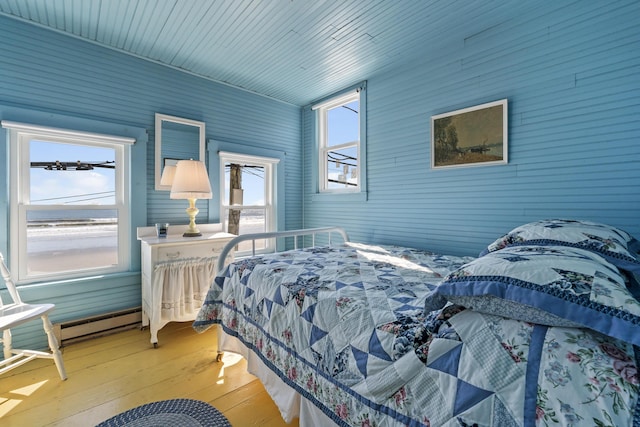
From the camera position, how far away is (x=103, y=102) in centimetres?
262

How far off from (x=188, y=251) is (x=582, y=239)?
2769 mm

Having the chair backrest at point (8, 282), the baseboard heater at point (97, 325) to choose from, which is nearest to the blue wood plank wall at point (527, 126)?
the baseboard heater at point (97, 325)

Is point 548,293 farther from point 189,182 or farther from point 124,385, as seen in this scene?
point 189,182

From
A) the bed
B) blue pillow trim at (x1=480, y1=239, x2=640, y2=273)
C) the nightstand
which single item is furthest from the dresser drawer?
blue pillow trim at (x1=480, y1=239, x2=640, y2=273)

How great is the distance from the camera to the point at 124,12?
7.22ft

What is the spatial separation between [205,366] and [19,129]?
2.41 m

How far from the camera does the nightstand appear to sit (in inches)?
95.9

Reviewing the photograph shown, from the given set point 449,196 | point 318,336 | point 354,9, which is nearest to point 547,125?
point 449,196

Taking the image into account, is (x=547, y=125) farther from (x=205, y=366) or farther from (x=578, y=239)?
(x=205, y=366)

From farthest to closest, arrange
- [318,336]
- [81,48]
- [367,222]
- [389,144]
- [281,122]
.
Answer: [281,122] < [367,222] < [389,144] < [81,48] < [318,336]

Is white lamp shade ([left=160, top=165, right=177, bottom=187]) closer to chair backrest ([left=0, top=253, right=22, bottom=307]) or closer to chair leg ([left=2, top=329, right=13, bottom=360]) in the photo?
chair backrest ([left=0, top=253, right=22, bottom=307])

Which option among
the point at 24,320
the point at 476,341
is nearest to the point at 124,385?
the point at 24,320

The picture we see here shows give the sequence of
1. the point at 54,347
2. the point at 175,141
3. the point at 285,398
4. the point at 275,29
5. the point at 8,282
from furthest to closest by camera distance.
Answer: the point at 175,141
the point at 275,29
the point at 8,282
the point at 54,347
the point at 285,398

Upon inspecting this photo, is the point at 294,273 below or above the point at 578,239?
below
